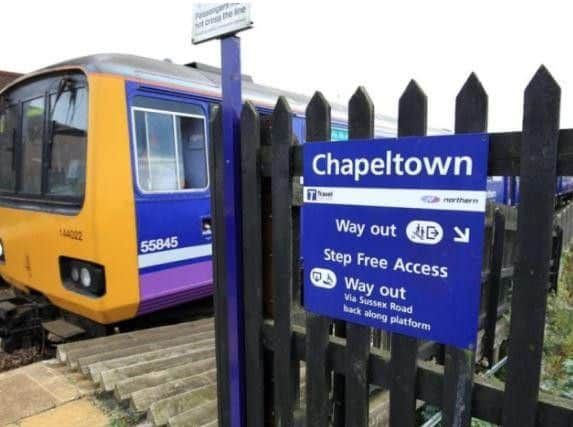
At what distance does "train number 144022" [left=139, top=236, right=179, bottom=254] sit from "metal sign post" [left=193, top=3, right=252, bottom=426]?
2.00 metres

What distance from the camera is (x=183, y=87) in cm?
422

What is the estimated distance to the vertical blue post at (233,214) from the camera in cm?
189

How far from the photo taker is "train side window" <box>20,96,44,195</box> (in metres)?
4.21

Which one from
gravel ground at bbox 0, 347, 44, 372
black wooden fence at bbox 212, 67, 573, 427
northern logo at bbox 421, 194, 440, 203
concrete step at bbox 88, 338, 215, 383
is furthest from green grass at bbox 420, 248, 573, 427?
gravel ground at bbox 0, 347, 44, 372

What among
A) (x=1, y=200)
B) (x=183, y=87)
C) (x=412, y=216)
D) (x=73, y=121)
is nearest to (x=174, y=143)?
(x=183, y=87)

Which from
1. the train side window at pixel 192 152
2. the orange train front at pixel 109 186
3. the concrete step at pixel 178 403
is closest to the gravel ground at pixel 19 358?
A: the orange train front at pixel 109 186

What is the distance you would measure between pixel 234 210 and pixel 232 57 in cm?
64

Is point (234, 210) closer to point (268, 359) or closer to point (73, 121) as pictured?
point (268, 359)

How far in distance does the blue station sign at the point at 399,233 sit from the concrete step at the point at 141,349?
7.08ft

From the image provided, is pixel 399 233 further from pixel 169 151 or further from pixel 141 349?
pixel 169 151

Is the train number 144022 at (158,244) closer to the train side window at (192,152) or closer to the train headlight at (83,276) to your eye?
the train headlight at (83,276)

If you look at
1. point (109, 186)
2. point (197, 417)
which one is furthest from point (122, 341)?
point (197, 417)

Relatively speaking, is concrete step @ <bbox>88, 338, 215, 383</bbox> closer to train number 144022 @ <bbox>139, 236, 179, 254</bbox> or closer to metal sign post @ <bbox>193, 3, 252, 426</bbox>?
train number 144022 @ <bbox>139, 236, 179, 254</bbox>

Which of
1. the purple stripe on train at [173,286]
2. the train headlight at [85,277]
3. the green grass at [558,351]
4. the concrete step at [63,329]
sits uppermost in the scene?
the train headlight at [85,277]
